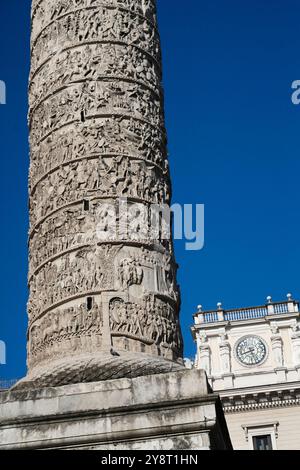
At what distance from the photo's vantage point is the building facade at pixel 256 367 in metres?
17.4

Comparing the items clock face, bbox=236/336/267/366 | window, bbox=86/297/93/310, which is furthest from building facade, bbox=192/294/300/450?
window, bbox=86/297/93/310

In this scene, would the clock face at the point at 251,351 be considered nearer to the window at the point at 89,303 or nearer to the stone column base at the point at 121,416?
the window at the point at 89,303

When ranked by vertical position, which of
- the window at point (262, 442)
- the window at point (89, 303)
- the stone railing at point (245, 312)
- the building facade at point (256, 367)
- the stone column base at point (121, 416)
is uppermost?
the stone railing at point (245, 312)

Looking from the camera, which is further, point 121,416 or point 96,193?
point 96,193

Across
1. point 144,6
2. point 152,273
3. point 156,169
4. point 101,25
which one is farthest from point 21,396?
point 144,6

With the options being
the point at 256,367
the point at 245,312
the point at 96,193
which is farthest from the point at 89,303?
the point at 245,312

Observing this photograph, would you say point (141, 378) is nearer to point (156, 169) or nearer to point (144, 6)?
point (156, 169)

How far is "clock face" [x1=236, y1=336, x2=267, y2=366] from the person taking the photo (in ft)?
60.8

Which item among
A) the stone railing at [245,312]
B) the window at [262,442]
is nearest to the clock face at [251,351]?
the stone railing at [245,312]

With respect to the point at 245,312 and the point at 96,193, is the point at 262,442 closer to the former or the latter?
the point at 245,312

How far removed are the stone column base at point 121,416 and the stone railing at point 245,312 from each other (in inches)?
539

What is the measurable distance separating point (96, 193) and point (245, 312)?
1327 centimetres

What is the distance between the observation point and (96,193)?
636 centimetres

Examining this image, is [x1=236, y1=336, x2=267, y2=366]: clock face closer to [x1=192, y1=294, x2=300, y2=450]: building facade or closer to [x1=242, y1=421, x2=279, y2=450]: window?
[x1=192, y1=294, x2=300, y2=450]: building facade
